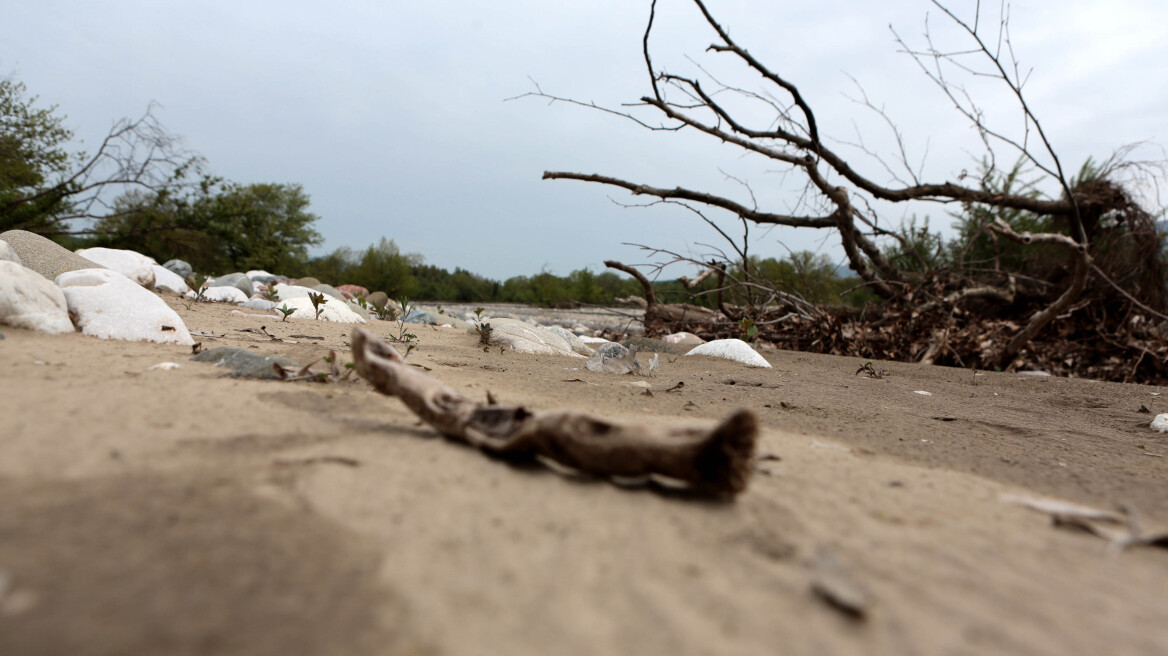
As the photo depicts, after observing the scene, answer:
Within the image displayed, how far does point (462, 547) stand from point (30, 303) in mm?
2891

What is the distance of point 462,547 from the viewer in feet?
3.51

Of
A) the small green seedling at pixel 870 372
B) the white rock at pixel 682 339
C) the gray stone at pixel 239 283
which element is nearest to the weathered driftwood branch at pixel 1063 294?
the small green seedling at pixel 870 372

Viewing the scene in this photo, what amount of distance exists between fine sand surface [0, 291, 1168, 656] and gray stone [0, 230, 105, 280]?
331 cm

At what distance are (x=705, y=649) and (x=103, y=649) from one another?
2.50 feet

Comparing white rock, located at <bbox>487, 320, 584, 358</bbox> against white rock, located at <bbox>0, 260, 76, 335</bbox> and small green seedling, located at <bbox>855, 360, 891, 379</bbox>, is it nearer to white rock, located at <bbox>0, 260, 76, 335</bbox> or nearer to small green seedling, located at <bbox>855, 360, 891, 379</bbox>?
small green seedling, located at <bbox>855, 360, 891, 379</bbox>

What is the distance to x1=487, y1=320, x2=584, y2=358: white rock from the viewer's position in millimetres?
5125

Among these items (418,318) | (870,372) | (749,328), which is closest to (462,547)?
(870,372)

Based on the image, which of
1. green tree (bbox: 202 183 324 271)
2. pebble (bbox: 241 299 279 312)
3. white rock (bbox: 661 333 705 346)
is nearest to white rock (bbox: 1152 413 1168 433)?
white rock (bbox: 661 333 705 346)

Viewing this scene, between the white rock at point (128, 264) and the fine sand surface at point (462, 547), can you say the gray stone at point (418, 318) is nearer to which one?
the white rock at point (128, 264)

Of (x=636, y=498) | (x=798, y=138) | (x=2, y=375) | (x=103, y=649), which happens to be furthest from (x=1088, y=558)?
(x=798, y=138)

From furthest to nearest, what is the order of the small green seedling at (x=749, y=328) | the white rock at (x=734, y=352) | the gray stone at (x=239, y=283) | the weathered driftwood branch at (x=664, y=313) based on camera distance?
the gray stone at (x=239, y=283) → the weathered driftwood branch at (x=664, y=313) → the small green seedling at (x=749, y=328) → the white rock at (x=734, y=352)

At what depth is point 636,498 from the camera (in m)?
1.32

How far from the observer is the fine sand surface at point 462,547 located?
85 cm

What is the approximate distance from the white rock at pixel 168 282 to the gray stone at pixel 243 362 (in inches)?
182
